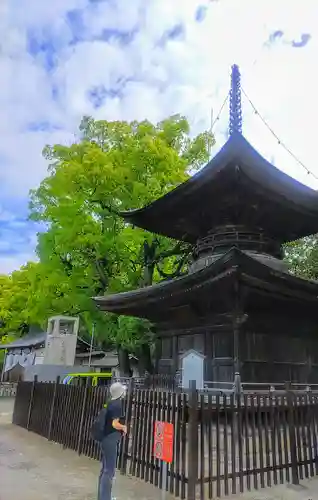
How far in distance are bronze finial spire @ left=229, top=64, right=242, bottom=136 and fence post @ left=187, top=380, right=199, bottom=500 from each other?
807cm

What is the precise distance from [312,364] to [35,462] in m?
8.93

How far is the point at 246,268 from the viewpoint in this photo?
937 centimetres

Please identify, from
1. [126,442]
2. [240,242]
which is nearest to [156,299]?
[240,242]

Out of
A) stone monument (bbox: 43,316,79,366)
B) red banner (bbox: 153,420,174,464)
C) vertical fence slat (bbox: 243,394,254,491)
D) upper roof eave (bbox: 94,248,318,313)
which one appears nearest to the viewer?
red banner (bbox: 153,420,174,464)

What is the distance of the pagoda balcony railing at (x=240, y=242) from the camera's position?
1257 cm

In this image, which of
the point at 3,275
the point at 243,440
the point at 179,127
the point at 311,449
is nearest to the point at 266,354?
the point at 311,449

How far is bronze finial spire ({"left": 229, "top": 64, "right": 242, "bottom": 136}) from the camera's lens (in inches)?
467

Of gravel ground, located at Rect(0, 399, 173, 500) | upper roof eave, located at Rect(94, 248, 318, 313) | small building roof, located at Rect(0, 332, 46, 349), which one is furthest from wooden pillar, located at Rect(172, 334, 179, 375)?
small building roof, located at Rect(0, 332, 46, 349)

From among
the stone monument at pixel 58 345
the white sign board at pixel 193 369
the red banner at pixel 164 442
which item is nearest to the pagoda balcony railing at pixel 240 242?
the white sign board at pixel 193 369

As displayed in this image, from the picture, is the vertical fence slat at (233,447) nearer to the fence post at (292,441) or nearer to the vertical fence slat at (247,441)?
the vertical fence slat at (247,441)

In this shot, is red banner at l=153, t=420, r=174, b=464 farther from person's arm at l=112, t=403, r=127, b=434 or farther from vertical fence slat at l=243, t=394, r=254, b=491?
vertical fence slat at l=243, t=394, r=254, b=491

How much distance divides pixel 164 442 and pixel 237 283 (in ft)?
18.1

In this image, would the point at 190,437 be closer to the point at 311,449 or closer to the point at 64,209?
the point at 311,449

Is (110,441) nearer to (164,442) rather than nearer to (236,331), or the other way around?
(164,442)
